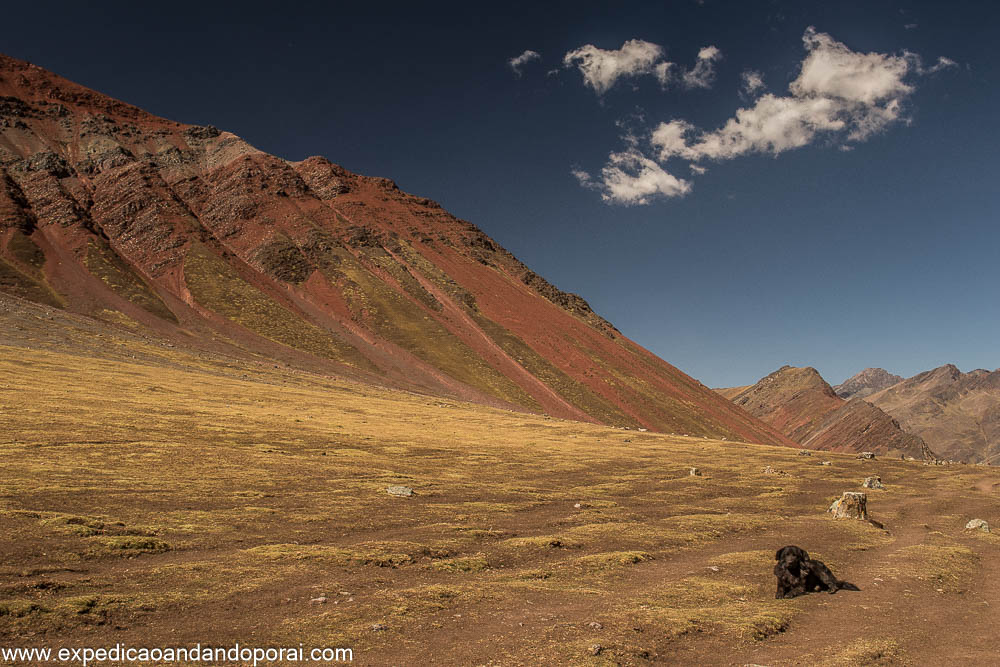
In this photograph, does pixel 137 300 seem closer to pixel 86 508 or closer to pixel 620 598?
pixel 86 508

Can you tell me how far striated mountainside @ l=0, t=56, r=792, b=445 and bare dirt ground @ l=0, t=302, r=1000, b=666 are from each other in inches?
3536

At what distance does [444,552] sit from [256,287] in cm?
15313

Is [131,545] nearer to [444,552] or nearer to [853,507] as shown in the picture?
[444,552]

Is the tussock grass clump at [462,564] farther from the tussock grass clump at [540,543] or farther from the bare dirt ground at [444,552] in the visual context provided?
the tussock grass clump at [540,543]

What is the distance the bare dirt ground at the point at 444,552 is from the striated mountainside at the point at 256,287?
295 ft

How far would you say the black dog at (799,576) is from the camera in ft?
55.0

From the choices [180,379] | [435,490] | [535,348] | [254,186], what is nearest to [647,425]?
[535,348]

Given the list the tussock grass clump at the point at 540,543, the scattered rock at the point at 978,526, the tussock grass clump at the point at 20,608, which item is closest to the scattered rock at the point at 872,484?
the scattered rock at the point at 978,526

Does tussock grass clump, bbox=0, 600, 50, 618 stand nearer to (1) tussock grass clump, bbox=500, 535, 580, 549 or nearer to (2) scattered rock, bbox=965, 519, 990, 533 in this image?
(1) tussock grass clump, bbox=500, 535, 580, 549

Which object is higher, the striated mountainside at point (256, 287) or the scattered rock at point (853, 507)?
the striated mountainside at point (256, 287)

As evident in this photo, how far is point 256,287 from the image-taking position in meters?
154

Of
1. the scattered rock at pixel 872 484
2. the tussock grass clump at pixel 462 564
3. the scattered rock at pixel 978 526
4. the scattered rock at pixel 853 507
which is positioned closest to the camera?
the tussock grass clump at pixel 462 564

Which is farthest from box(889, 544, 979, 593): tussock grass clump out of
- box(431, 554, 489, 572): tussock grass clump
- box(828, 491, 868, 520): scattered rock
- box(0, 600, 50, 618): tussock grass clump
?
box(0, 600, 50, 618): tussock grass clump

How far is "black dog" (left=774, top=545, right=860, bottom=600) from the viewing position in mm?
16750
